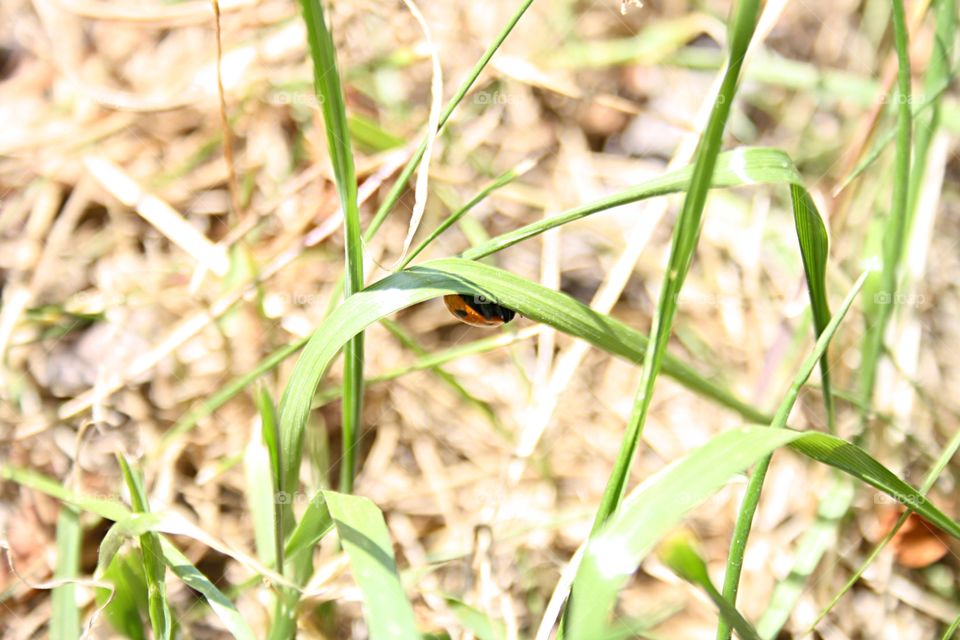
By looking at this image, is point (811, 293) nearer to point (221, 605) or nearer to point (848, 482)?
point (848, 482)

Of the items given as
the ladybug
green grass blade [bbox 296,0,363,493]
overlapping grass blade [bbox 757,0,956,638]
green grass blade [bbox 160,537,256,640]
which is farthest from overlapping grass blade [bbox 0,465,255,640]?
overlapping grass blade [bbox 757,0,956,638]

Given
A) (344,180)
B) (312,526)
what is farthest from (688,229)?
(312,526)

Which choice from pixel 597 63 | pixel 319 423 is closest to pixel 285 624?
pixel 319 423

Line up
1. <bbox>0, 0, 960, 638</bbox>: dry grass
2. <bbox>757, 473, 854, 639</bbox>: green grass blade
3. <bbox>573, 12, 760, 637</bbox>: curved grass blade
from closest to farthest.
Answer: <bbox>573, 12, 760, 637</bbox>: curved grass blade, <bbox>757, 473, 854, 639</bbox>: green grass blade, <bbox>0, 0, 960, 638</bbox>: dry grass

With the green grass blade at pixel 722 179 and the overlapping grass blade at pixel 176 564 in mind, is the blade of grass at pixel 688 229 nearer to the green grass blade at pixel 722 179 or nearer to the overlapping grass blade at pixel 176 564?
the green grass blade at pixel 722 179

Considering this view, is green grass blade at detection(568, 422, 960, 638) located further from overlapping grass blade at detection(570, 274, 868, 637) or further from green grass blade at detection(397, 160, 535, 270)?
green grass blade at detection(397, 160, 535, 270)
